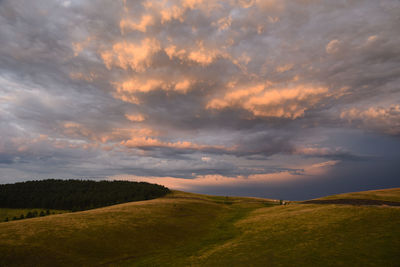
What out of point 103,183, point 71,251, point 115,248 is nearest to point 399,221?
point 115,248

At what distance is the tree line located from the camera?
131 metres

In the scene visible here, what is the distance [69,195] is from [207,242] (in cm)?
14385

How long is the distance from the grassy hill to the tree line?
8919cm

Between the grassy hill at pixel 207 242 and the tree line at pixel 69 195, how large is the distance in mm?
89189

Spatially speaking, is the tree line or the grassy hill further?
the tree line

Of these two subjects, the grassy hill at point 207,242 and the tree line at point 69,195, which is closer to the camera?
the grassy hill at point 207,242

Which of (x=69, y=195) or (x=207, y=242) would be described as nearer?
(x=207, y=242)

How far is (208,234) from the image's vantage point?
42094 millimetres

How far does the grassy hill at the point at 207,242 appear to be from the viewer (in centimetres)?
2259

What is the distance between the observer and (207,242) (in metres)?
36.1

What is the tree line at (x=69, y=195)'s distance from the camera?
130625 millimetres

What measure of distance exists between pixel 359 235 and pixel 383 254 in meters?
6.64

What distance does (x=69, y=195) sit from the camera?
146250mm

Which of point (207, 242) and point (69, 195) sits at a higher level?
point (69, 195)
